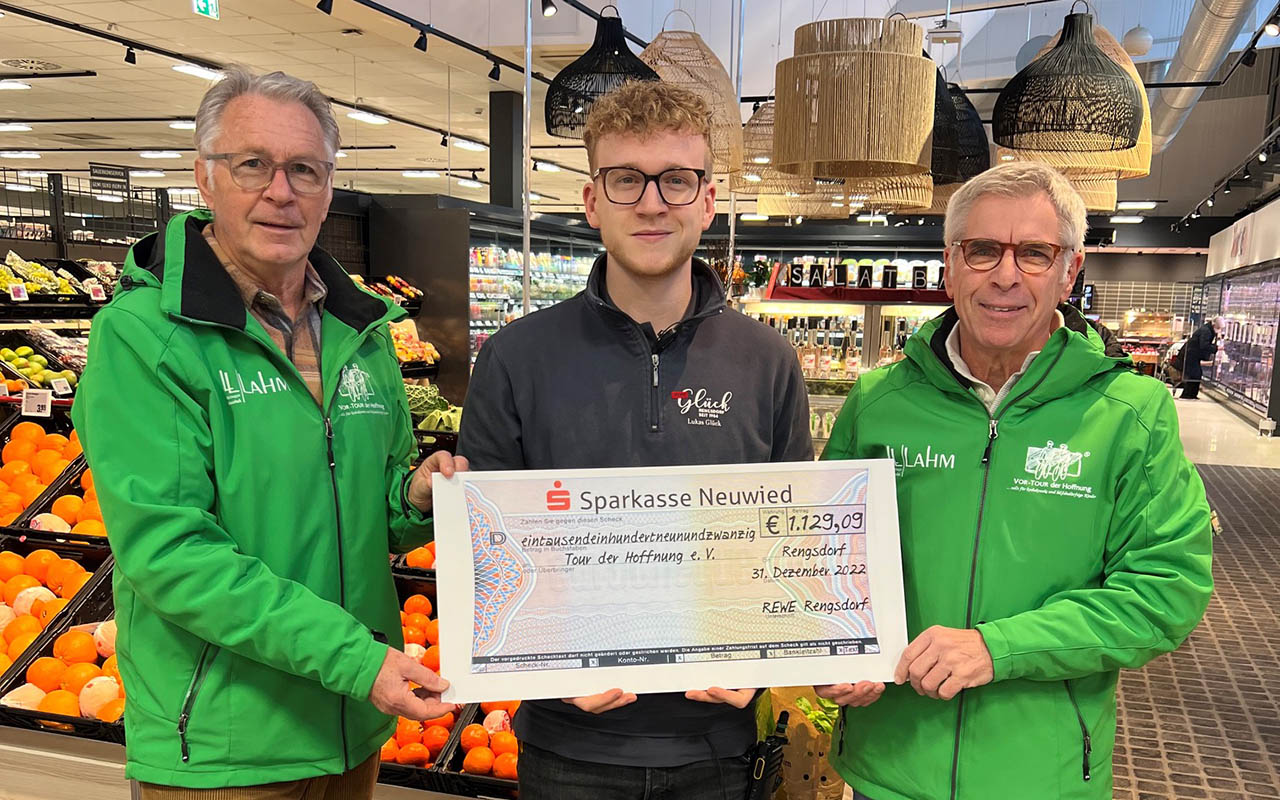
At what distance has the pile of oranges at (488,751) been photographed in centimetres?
247

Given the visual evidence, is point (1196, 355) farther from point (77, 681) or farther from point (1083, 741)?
point (77, 681)

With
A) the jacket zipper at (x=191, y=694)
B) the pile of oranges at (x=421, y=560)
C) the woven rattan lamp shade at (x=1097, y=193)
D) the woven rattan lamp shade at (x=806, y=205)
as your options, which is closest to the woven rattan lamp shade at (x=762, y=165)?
the woven rattan lamp shade at (x=806, y=205)

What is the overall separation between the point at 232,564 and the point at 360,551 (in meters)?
0.28

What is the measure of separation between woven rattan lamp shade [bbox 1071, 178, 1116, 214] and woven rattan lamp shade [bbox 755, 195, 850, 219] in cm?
153

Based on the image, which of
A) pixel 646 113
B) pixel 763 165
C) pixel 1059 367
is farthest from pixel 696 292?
pixel 763 165

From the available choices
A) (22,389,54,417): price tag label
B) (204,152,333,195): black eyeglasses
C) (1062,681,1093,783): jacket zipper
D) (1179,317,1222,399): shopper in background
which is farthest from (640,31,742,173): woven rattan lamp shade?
(1179,317,1222,399): shopper in background

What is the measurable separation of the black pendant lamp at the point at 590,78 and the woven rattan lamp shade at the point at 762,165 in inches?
40.3

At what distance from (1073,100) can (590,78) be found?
Result: 2.44m

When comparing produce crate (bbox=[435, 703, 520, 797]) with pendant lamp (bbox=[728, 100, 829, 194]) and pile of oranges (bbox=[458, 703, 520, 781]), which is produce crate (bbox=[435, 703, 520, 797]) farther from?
pendant lamp (bbox=[728, 100, 829, 194])

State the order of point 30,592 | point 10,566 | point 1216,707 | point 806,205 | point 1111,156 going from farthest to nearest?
point 806,205 < point 1111,156 < point 1216,707 < point 10,566 < point 30,592

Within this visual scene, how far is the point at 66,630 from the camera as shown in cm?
278

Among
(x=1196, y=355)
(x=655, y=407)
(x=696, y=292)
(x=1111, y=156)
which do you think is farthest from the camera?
(x=1196, y=355)

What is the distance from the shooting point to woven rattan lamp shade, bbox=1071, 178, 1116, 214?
599cm

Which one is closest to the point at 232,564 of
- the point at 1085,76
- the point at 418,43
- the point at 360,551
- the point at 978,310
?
the point at 360,551
